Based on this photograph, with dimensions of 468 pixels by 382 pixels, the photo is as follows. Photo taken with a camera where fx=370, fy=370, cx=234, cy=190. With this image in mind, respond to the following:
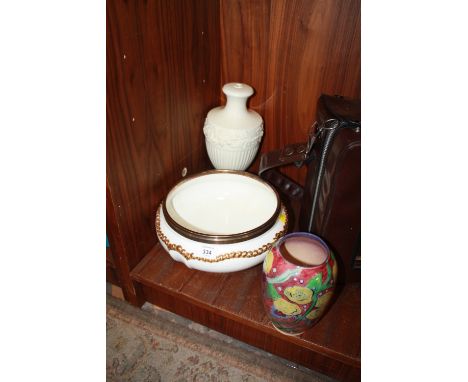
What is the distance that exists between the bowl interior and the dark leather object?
9 centimetres

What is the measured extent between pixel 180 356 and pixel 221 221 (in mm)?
268

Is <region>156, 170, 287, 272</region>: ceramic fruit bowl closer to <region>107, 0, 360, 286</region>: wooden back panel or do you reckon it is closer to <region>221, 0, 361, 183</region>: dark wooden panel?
<region>107, 0, 360, 286</region>: wooden back panel

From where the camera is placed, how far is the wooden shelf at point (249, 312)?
616mm

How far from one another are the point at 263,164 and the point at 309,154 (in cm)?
9

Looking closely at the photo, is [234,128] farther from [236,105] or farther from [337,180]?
[337,180]

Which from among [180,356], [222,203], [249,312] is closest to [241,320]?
[249,312]

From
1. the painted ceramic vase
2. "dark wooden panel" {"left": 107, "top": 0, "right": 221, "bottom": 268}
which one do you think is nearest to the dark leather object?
the painted ceramic vase

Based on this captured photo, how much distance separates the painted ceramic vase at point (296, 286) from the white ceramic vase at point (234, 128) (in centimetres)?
31

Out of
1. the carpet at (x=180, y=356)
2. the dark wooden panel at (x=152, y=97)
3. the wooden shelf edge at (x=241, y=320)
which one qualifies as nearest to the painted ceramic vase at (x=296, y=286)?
the wooden shelf edge at (x=241, y=320)

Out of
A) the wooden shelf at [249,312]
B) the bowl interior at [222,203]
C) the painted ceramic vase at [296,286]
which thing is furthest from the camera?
the bowl interior at [222,203]

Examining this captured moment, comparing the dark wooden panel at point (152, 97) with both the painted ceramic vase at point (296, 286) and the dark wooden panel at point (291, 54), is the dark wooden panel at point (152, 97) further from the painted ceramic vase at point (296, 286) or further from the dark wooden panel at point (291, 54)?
the painted ceramic vase at point (296, 286)

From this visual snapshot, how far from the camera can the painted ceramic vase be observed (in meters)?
0.51
